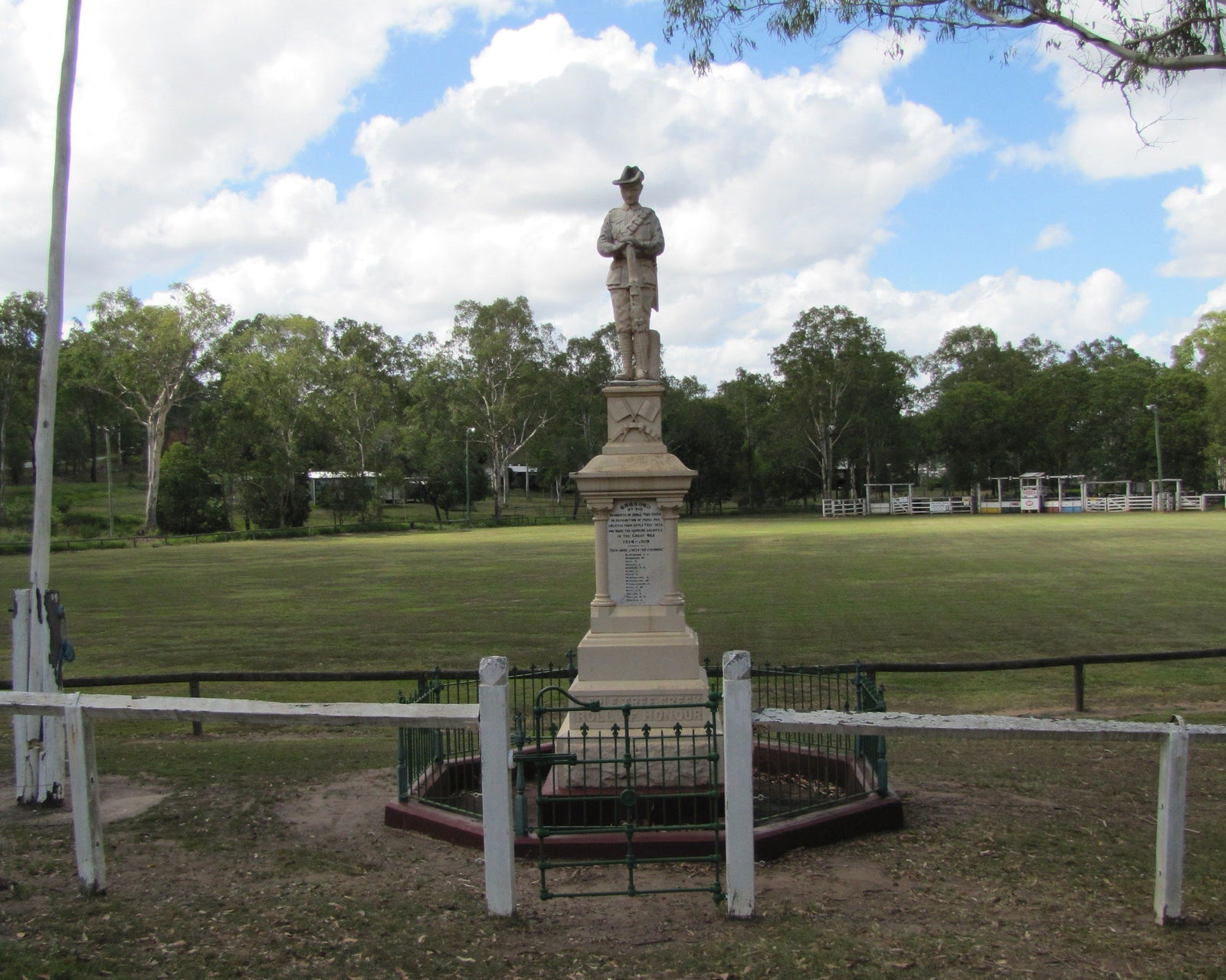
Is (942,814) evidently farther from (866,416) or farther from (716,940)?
(866,416)

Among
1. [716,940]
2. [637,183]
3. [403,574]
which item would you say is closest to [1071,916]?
[716,940]

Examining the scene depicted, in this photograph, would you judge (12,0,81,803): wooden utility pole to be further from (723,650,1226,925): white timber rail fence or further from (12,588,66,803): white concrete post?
(723,650,1226,925): white timber rail fence

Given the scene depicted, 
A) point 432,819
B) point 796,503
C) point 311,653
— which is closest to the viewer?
point 432,819

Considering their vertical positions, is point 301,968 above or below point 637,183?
below

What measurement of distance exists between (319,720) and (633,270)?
4798 mm

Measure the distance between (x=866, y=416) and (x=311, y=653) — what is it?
Answer: 63.8 meters

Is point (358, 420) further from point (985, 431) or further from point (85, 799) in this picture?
point (85, 799)

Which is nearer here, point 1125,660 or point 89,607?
point 1125,660

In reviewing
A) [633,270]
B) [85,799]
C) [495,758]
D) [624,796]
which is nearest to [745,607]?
[633,270]

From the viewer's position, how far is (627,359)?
8.20m

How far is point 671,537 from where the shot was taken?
788 centimetres

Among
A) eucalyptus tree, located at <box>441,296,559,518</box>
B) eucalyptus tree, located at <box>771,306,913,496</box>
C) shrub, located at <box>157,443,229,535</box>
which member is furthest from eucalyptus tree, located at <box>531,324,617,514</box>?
shrub, located at <box>157,443,229,535</box>

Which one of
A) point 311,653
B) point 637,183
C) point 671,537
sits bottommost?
point 311,653

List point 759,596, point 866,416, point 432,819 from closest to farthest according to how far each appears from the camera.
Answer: point 432,819 → point 759,596 → point 866,416
